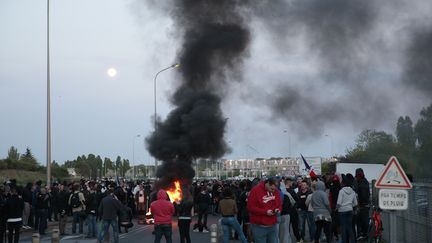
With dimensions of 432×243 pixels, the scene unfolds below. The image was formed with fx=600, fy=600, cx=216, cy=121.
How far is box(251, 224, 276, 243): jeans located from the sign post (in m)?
1.97

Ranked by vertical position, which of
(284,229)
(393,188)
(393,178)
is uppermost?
(393,178)

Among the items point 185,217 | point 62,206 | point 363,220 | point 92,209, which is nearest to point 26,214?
point 62,206

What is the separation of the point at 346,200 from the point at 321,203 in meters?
0.97

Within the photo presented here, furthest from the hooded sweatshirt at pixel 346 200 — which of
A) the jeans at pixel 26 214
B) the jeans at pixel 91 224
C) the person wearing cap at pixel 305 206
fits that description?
the jeans at pixel 26 214

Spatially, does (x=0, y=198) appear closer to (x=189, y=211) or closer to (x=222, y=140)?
(x=189, y=211)

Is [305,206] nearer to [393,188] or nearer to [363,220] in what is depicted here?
[363,220]

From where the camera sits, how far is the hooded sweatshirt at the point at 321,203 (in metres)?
14.3

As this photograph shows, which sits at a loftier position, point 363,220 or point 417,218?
Result: point 417,218

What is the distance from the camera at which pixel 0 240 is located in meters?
15.6

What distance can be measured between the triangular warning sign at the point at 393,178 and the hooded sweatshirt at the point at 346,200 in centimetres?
325

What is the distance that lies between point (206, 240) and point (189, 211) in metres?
3.27

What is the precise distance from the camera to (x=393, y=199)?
10.1m

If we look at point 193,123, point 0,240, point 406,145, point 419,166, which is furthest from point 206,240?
point 406,145

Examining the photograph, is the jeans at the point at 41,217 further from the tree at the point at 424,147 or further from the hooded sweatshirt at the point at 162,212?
the tree at the point at 424,147
